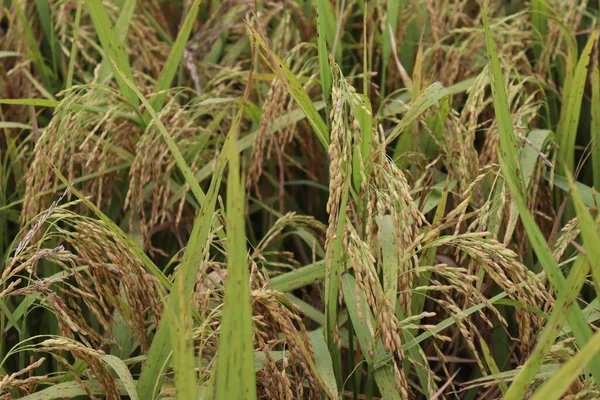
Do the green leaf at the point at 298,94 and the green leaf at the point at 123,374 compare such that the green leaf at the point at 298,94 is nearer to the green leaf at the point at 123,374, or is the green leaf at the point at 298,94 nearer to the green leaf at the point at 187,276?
the green leaf at the point at 187,276

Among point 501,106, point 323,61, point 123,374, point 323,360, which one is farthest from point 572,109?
point 123,374

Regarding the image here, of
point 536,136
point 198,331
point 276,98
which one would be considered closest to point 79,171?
point 276,98

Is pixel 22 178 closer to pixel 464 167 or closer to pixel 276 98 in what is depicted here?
pixel 276 98

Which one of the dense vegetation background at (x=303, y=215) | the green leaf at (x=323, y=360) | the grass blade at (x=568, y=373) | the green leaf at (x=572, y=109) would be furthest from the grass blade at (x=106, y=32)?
the grass blade at (x=568, y=373)

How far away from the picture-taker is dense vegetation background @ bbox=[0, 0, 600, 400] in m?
1.03

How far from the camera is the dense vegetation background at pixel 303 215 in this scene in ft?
3.38

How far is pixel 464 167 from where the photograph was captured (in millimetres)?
1301

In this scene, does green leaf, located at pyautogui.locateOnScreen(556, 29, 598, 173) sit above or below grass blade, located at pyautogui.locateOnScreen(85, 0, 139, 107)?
below

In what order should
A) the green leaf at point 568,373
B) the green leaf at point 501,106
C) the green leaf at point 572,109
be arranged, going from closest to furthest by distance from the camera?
the green leaf at point 568,373, the green leaf at point 501,106, the green leaf at point 572,109

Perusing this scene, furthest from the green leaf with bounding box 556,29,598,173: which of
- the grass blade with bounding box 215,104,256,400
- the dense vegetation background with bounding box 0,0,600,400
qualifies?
the grass blade with bounding box 215,104,256,400

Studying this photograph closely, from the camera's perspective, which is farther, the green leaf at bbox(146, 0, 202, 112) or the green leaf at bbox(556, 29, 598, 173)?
the green leaf at bbox(146, 0, 202, 112)

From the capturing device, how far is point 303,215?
1.53 metres

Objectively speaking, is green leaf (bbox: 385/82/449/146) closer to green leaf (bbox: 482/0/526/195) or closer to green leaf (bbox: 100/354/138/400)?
green leaf (bbox: 482/0/526/195)

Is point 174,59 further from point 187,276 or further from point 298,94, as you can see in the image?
point 187,276
